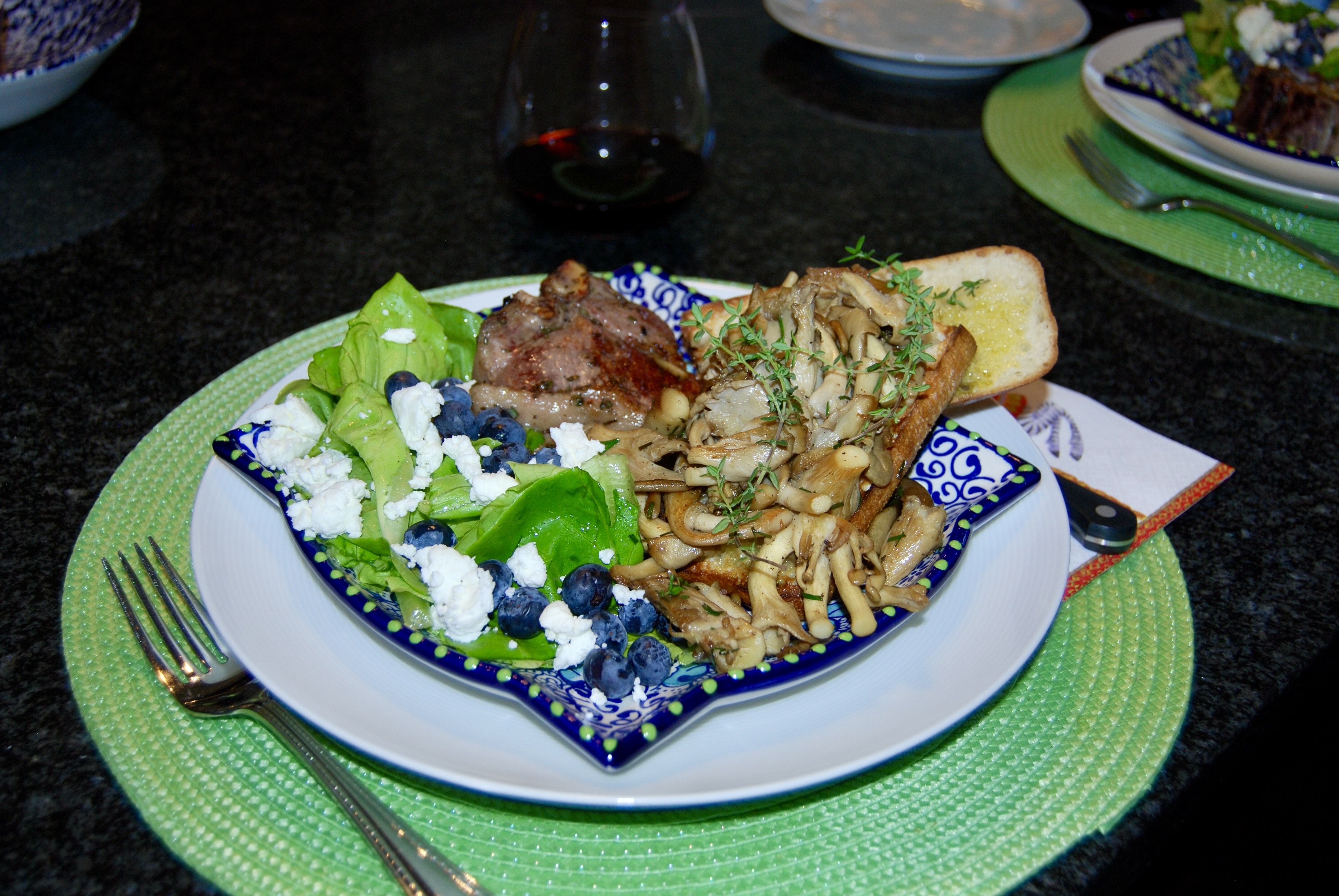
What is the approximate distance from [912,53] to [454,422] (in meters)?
2.57

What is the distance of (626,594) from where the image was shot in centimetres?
155

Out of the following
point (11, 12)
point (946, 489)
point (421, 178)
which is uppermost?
point (11, 12)

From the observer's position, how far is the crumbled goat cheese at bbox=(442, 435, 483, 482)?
169 centimetres

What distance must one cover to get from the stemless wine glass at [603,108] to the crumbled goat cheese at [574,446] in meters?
1.14

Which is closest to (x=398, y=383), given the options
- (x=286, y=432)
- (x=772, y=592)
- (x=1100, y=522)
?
(x=286, y=432)

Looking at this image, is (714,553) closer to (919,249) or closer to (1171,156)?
(919,249)

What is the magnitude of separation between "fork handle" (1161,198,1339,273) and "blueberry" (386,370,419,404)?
2326 millimetres

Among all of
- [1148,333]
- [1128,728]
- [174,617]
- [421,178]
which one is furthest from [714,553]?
[421,178]

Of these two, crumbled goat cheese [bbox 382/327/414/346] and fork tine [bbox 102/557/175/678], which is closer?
fork tine [bbox 102/557/175/678]

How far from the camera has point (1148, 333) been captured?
2.62m

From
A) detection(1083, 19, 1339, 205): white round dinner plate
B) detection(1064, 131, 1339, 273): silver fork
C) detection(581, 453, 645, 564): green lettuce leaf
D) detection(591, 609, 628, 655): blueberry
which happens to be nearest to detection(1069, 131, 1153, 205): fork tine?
detection(1064, 131, 1339, 273): silver fork

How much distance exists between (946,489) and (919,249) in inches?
51.5

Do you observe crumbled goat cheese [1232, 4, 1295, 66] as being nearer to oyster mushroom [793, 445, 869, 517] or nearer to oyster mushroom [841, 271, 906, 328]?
oyster mushroom [841, 271, 906, 328]

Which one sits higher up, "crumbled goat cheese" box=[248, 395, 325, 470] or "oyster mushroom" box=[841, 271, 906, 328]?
"oyster mushroom" box=[841, 271, 906, 328]
